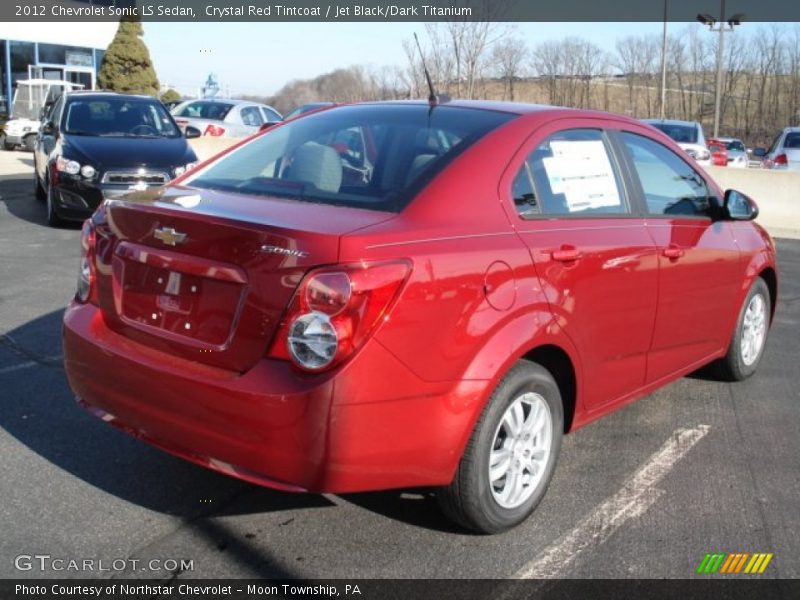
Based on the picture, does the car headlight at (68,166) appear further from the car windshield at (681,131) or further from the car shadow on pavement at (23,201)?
the car windshield at (681,131)

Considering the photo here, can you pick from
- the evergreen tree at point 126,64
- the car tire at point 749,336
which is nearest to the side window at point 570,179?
the car tire at point 749,336

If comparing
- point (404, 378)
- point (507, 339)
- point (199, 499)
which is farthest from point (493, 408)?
point (199, 499)

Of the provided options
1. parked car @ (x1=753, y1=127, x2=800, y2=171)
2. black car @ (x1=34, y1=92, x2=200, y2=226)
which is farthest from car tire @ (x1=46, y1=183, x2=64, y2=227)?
parked car @ (x1=753, y1=127, x2=800, y2=171)

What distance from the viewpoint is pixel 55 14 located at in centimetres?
3662

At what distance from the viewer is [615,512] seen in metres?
3.65

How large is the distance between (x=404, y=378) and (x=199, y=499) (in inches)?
51.1

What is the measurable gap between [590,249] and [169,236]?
1.76 m

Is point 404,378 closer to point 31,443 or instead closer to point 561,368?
point 561,368

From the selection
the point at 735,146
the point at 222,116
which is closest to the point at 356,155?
the point at 222,116

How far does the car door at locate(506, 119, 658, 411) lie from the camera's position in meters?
3.52

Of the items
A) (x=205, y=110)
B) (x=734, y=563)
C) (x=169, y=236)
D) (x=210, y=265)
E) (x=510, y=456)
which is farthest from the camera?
(x=205, y=110)

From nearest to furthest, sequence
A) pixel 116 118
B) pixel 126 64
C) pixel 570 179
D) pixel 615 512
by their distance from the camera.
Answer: pixel 615 512, pixel 570 179, pixel 116 118, pixel 126 64

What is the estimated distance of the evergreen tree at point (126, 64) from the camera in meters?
35.2

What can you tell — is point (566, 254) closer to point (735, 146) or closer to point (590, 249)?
point (590, 249)
